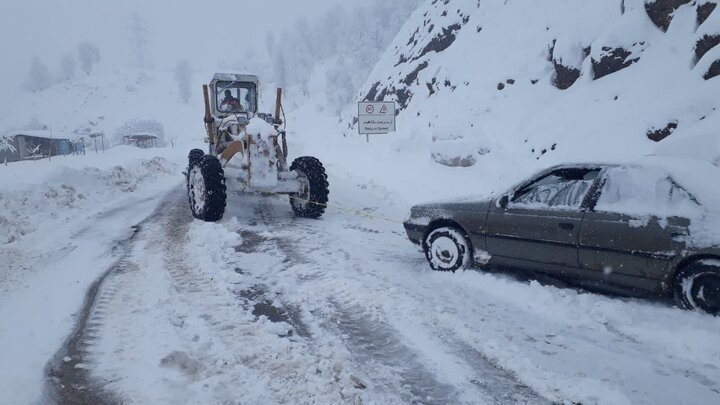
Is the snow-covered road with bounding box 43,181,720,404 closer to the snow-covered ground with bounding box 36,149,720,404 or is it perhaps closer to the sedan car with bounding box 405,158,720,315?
the snow-covered ground with bounding box 36,149,720,404

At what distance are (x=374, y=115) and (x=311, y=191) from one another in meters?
6.08

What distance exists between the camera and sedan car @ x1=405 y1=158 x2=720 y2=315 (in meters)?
4.01

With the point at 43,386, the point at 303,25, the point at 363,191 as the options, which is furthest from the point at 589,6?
the point at 303,25

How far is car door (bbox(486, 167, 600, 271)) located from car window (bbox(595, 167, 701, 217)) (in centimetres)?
20

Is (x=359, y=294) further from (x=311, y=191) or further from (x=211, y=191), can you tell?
(x=311, y=191)

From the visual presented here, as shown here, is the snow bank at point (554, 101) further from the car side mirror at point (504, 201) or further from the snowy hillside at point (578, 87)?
the car side mirror at point (504, 201)

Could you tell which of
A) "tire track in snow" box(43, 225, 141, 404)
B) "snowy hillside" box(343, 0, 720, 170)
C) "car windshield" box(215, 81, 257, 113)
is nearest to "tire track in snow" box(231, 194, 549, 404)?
"tire track in snow" box(43, 225, 141, 404)

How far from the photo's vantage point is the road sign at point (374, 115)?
1411 centimetres

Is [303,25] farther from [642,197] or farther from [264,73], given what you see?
[642,197]

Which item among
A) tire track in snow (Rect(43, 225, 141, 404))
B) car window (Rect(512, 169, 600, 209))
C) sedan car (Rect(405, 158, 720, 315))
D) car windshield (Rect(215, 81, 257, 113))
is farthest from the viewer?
car windshield (Rect(215, 81, 257, 113))

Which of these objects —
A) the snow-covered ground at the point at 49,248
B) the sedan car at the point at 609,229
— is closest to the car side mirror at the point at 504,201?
the sedan car at the point at 609,229

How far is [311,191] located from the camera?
8883 mm

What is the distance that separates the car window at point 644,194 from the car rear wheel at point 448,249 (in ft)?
5.25

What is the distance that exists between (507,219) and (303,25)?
83947 mm
